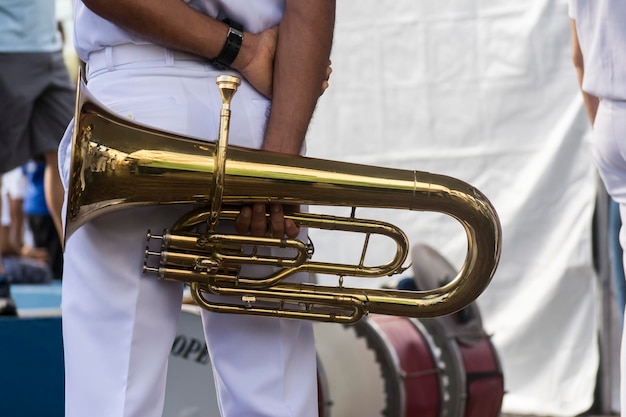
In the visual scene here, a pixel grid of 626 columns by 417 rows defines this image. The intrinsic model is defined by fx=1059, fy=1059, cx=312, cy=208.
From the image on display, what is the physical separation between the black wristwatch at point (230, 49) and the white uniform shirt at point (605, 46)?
0.82m

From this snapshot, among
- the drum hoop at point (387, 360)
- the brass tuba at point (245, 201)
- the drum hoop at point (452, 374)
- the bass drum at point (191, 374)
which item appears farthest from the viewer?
the drum hoop at point (452, 374)

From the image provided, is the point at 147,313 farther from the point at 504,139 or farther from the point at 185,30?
the point at 504,139

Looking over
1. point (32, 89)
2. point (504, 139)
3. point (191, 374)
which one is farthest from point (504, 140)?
point (32, 89)

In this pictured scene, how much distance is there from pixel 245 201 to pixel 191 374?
128cm

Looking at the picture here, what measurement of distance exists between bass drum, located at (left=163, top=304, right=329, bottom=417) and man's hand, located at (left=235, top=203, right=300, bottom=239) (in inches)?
44.6

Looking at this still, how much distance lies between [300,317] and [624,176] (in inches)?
35.0

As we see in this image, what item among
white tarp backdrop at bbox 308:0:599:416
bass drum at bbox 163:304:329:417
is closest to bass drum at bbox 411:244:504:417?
bass drum at bbox 163:304:329:417

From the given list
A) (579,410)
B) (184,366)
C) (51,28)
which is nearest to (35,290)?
(51,28)

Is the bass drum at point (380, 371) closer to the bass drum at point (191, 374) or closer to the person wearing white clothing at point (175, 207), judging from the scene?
the bass drum at point (191, 374)

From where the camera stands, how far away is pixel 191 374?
2.74 meters

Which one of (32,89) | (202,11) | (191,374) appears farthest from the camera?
(32,89)

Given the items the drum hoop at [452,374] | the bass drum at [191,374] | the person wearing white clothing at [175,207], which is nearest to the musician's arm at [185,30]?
the person wearing white clothing at [175,207]

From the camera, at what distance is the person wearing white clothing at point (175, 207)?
1.58 m

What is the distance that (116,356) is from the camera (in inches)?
62.4
